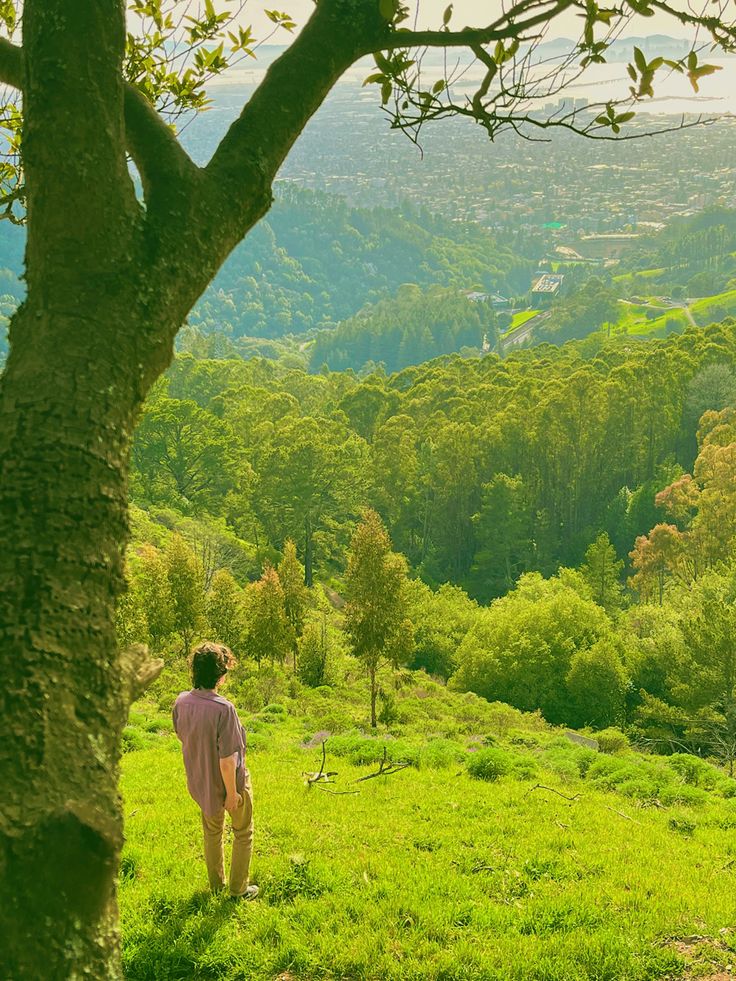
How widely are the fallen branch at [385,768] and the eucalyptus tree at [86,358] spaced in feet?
28.9

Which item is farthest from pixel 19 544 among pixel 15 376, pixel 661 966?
pixel 661 966

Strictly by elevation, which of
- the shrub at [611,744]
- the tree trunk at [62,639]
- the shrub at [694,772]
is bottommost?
the shrub at [611,744]

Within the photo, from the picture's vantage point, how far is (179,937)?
4.78 metres

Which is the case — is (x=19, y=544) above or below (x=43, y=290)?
below

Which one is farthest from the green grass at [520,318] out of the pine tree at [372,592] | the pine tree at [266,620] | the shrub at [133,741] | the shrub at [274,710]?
the shrub at [133,741]

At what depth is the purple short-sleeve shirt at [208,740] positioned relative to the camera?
15.9ft

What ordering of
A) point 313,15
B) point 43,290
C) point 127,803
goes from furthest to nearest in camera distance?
point 127,803
point 313,15
point 43,290

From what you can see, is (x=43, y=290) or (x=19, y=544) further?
(x=43, y=290)

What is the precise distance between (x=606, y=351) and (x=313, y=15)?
77731 millimetres

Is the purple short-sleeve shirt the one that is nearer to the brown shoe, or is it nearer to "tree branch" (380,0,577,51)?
the brown shoe

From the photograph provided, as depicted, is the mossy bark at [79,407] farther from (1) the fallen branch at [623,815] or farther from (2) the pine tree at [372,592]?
(2) the pine tree at [372,592]

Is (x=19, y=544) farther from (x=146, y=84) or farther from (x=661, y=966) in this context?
(x=661, y=966)

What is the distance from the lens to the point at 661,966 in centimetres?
495

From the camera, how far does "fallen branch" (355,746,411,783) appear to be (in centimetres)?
1015
